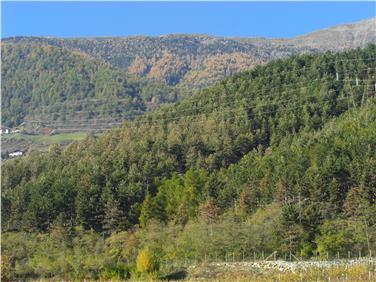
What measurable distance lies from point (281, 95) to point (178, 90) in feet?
301

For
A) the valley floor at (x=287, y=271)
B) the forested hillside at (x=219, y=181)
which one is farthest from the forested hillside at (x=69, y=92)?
the valley floor at (x=287, y=271)

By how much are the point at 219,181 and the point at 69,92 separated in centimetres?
12446

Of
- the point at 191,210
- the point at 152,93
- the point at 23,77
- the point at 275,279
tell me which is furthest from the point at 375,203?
the point at 23,77

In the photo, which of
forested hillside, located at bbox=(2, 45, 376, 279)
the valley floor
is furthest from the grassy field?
forested hillside, located at bbox=(2, 45, 376, 279)

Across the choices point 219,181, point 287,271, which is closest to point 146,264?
point 287,271

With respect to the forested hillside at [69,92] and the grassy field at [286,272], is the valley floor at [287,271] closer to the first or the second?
the grassy field at [286,272]

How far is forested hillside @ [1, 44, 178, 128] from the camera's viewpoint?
14375 cm

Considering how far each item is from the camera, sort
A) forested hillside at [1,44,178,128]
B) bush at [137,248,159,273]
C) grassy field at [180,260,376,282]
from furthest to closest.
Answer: forested hillside at [1,44,178,128] → bush at [137,248,159,273] → grassy field at [180,260,376,282]

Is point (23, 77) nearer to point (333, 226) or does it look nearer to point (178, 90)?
point (178, 90)

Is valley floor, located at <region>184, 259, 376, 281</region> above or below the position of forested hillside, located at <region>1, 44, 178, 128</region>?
below

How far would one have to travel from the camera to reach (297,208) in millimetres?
42281

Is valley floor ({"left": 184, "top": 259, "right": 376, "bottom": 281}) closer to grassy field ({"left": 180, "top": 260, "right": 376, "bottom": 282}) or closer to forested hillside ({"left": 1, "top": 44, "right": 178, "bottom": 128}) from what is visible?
grassy field ({"left": 180, "top": 260, "right": 376, "bottom": 282})

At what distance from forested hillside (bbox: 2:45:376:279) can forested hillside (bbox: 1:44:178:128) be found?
58461mm

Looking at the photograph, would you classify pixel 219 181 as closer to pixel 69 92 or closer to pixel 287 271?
pixel 287 271
